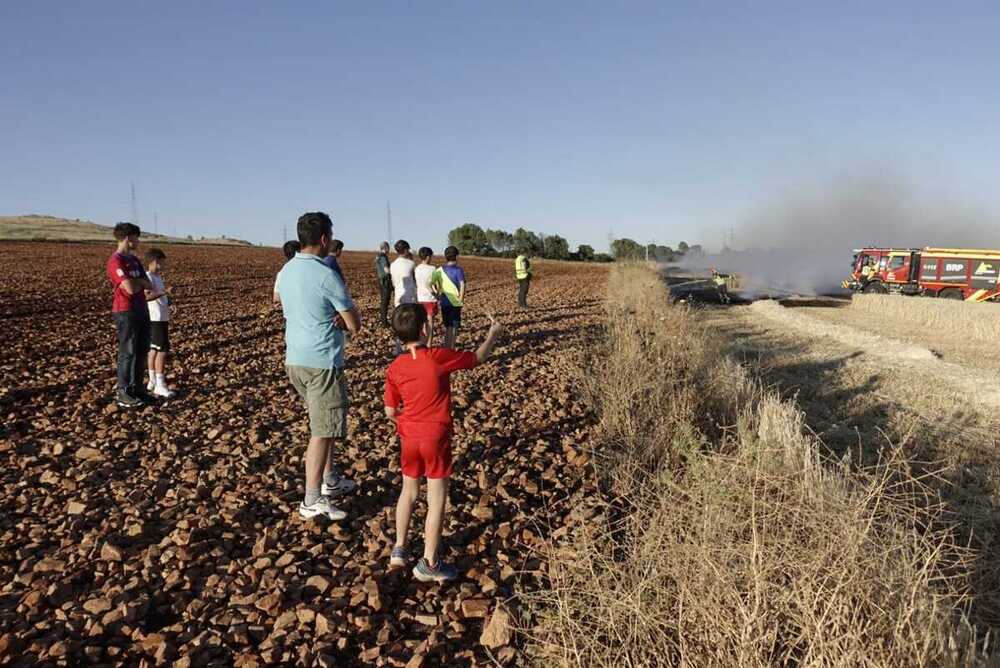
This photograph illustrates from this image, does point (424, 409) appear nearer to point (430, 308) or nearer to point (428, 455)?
point (428, 455)

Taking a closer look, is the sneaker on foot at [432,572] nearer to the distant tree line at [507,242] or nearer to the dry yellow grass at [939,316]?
the dry yellow grass at [939,316]

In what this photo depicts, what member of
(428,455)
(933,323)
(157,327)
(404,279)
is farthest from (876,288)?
(428,455)

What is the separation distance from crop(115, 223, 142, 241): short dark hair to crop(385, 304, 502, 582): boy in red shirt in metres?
4.64

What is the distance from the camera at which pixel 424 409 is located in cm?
337

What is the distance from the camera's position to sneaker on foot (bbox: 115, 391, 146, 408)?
6.86 metres

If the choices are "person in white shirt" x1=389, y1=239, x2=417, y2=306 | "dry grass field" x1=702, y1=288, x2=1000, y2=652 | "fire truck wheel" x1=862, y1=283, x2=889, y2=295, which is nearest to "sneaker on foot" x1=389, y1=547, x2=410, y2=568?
"dry grass field" x1=702, y1=288, x2=1000, y2=652

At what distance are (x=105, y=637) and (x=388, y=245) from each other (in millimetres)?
9605

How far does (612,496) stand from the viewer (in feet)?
15.7

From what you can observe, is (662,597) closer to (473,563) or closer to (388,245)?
(473,563)

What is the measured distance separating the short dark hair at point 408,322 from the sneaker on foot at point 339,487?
1.70 meters

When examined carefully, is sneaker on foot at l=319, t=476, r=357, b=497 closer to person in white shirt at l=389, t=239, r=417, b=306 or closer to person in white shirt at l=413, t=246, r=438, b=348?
person in white shirt at l=389, t=239, r=417, b=306

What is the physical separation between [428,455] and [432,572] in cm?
73

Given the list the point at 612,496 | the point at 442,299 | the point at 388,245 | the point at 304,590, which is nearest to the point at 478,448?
the point at 612,496

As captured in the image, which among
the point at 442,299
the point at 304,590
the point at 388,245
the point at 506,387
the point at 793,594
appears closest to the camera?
the point at 793,594
